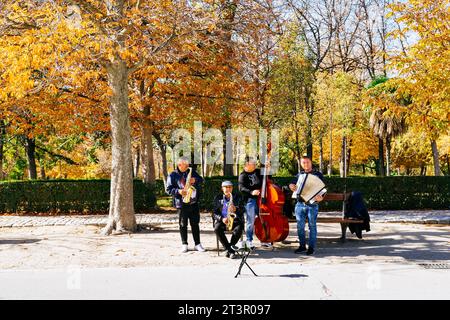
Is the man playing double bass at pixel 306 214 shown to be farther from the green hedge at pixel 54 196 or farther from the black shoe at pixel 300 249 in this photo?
the green hedge at pixel 54 196

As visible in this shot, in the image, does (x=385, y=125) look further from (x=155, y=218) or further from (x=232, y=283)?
(x=232, y=283)

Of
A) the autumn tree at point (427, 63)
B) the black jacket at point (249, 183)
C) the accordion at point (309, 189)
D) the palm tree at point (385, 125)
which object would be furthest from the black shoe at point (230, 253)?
the palm tree at point (385, 125)

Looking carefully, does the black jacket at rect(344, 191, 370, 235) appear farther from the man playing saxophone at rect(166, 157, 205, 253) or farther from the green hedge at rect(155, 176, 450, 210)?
the green hedge at rect(155, 176, 450, 210)

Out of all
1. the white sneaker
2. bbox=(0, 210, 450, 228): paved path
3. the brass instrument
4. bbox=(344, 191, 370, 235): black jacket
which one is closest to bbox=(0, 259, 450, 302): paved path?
the white sneaker

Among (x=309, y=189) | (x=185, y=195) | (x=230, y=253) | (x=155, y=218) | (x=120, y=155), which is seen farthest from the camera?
(x=155, y=218)

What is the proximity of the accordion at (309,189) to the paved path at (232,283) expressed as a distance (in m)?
1.59

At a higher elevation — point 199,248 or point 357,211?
point 357,211

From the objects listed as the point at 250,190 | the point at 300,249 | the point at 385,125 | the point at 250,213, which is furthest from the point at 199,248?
the point at 385,125

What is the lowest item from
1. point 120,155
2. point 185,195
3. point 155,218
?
point 155,218

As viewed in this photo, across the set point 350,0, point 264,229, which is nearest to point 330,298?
point 264,229

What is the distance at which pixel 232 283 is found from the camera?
6215 mm

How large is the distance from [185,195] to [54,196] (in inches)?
357

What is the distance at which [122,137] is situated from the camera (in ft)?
39.1

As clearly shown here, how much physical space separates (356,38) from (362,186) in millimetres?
19974
